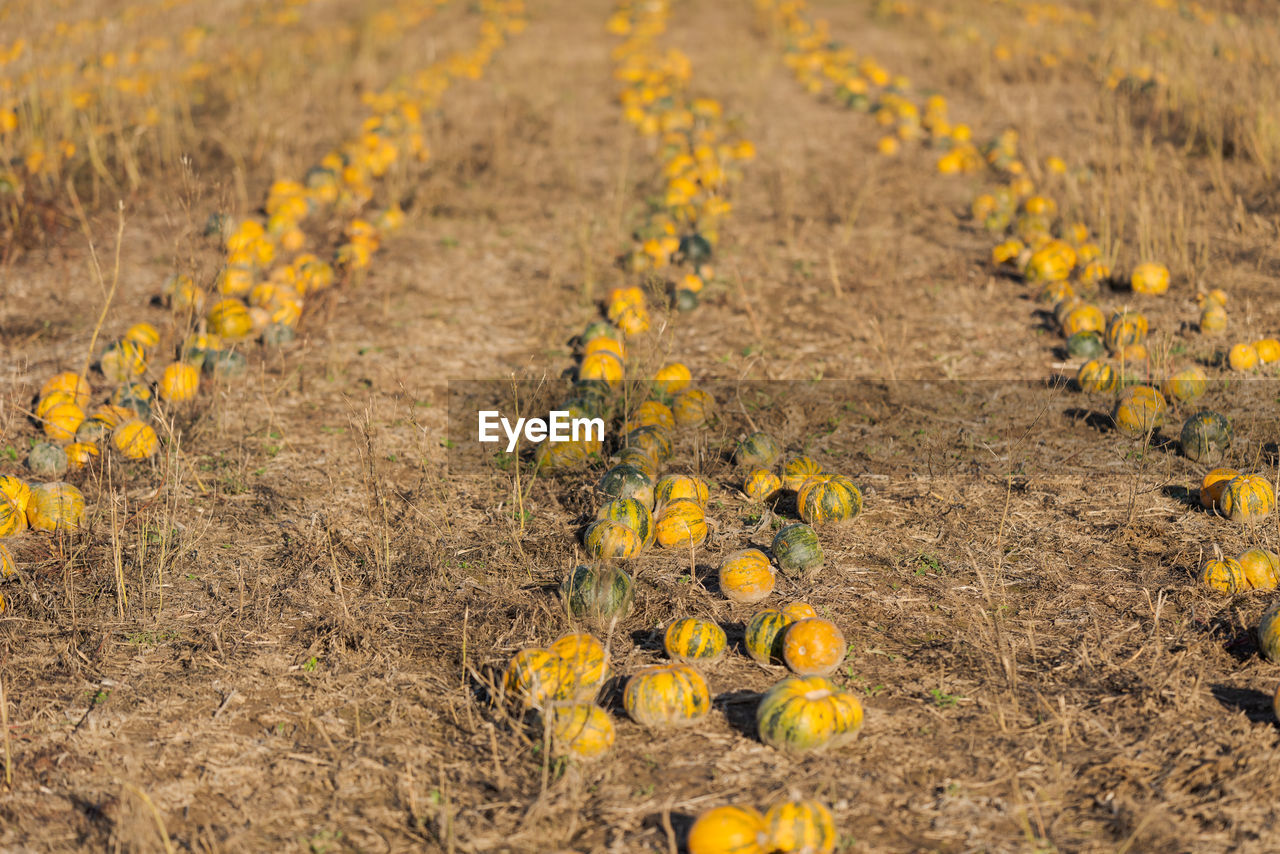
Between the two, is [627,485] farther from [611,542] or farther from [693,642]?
[693,642]

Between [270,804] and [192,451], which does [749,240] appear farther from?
[270,804]

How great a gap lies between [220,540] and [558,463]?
6.61 feet

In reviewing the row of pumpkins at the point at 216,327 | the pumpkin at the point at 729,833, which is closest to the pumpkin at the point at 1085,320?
the pumpkin at the point at 729,833

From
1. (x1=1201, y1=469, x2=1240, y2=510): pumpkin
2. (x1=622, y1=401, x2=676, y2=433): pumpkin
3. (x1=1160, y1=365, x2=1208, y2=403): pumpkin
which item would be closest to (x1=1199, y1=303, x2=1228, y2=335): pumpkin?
(x1=1160, y1=365, x2=1208, y2=403): pumpkin

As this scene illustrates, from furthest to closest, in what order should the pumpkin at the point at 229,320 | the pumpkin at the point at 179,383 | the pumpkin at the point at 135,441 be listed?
1. the pumpkin at the point at 229,320
2. the pumpkin at the point at 179,383
3. the pumpkin at the point at 135,441

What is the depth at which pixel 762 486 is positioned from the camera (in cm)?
643

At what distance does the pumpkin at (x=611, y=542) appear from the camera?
18.9 ft

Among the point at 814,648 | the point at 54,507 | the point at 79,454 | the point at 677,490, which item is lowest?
the point at 79,454

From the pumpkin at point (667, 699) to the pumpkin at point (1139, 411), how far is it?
3.95 meters

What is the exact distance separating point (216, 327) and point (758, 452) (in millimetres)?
4571

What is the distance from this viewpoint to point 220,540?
6.07m

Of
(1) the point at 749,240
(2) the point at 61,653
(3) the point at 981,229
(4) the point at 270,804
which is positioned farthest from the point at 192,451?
(3) the point at 981,229

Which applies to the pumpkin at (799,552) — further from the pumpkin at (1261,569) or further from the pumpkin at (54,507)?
the pumpkin at (54,507)

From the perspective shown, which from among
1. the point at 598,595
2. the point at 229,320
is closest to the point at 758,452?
the point at 598,595
